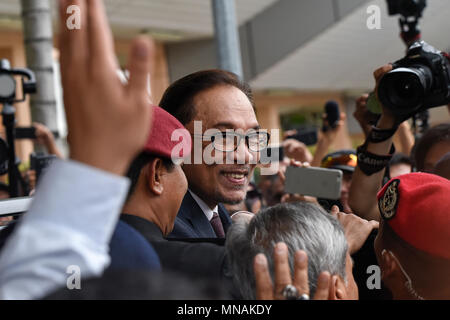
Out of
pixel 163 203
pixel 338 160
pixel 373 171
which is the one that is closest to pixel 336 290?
pixel 163 203

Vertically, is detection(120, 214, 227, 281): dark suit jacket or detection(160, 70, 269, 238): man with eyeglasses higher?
→ detection(160, 70, 269, 238): man with eyeglasses

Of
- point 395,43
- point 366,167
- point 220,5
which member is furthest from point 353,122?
point 366,167

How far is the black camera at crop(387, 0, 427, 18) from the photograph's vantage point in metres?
2.91

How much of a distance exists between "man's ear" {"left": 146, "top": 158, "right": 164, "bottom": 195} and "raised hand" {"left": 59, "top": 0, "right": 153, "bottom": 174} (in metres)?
0.51

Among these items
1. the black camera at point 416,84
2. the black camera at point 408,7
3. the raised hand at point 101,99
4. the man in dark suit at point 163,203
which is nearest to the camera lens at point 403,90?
the black camera at point 416,84

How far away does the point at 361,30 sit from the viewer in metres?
14.3

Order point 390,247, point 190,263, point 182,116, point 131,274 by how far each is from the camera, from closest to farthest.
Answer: point 131,274
point 190,263
point 390,247
point 182,116

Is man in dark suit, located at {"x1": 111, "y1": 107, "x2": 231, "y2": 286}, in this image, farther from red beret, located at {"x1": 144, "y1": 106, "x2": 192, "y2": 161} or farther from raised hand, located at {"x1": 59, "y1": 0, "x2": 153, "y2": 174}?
raised hand, located at {"x1": 59, "y1": 0, "x2": 153, "y2": 174}

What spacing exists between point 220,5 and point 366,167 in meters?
2.44

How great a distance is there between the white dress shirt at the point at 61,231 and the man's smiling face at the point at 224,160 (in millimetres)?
1150

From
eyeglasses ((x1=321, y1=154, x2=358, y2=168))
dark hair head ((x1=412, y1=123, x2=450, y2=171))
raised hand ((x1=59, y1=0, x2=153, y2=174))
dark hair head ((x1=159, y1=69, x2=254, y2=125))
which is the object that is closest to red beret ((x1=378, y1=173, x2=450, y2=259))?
dark hair head ((x1=159, y1=69, x2=254, y2=125))

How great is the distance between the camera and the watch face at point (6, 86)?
306cm

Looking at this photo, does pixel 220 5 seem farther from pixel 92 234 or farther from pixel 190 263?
pixel 92 234

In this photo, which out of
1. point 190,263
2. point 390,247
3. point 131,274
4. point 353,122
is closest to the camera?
point 131,274
